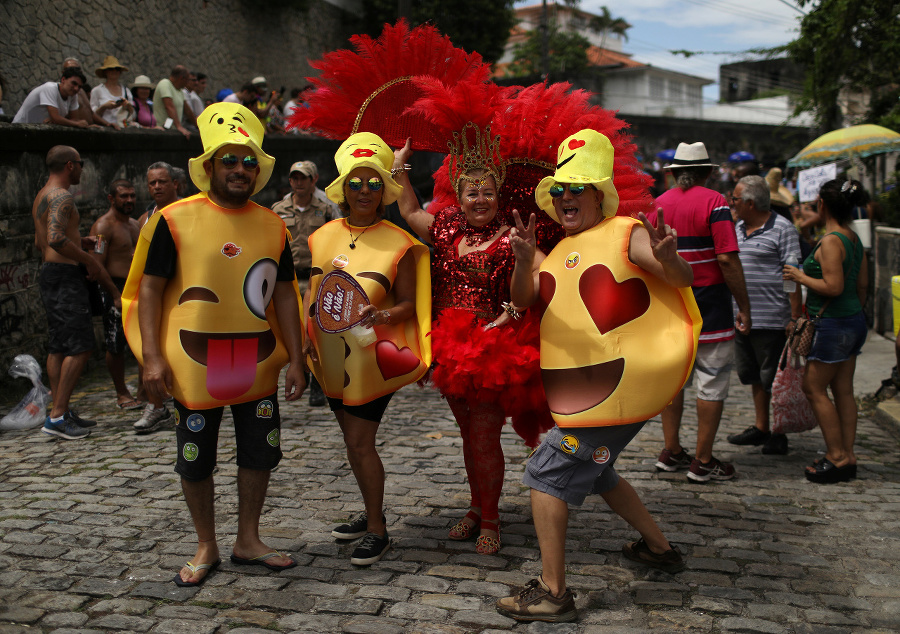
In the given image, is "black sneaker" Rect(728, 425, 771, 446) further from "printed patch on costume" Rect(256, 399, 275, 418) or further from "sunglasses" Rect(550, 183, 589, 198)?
"printed patch on costume" Rect(256, 399, 275, 418)

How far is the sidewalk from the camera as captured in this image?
342cm

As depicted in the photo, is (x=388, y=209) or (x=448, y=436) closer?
(x=388, y=209)

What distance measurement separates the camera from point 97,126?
358 inches

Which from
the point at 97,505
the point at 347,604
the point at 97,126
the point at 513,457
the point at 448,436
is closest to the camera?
the point at 347,604

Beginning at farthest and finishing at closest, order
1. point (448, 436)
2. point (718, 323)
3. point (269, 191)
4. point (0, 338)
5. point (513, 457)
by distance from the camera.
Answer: point (269, 191) < point (0, 338) < point (448, 436) < point (513, 457) < point (718, 323)

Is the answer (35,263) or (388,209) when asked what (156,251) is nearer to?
(388,209)

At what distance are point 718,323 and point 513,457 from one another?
1.58 metres

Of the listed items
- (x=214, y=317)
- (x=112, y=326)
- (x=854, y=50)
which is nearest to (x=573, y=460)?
(x=214, y=317)

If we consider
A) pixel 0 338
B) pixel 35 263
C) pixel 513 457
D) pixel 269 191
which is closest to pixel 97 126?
pixel 35 263

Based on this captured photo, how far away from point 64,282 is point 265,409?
337cm

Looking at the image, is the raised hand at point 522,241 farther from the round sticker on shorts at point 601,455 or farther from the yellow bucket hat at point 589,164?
the round sticker on shorts at point 601,455

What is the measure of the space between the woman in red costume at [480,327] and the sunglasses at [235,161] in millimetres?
737

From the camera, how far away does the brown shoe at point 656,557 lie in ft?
12.7

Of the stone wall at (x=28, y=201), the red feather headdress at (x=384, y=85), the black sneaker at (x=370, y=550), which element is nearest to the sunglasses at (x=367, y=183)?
the red feather headdress at (x=384, y=85)
